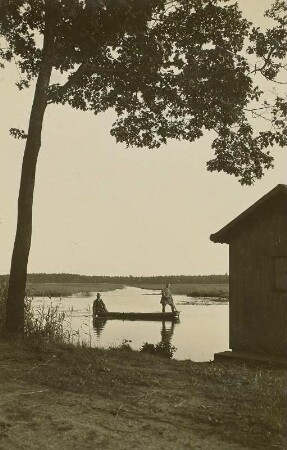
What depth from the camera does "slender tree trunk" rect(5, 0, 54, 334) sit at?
1355cm

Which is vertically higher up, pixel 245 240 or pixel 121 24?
pixel 121 24

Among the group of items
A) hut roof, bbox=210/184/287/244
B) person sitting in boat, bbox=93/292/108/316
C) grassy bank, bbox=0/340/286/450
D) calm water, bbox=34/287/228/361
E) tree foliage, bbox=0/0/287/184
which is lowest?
calm water, bbox=34/287/228/361

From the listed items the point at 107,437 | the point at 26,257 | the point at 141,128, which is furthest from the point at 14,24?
the point at 107,437

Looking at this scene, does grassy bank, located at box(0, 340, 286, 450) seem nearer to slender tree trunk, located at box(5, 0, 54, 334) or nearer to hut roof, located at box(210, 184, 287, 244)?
slender tree trunk, located at box(5, 0, 54, 334)

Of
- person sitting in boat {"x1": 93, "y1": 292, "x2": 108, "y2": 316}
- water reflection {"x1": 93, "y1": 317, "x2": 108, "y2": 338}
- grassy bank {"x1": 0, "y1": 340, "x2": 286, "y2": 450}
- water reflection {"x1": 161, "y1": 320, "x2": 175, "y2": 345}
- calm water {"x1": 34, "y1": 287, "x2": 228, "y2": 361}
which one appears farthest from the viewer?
person sitting in boat {"x1": 93, "y1": 292, "x2": 108, "y2": 316}

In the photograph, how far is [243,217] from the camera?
16.3 metres

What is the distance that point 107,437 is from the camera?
6078 millimetres

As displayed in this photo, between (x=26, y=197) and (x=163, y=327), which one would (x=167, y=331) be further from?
(x=26, y=197)

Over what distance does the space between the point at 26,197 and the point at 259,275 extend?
307 inches

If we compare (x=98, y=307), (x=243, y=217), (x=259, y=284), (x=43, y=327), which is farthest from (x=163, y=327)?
(x=43, y=327)

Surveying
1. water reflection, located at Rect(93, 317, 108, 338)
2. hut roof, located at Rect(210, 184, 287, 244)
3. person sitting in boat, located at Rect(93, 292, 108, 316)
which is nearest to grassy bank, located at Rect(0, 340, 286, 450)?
hut roof, located at Rect(210, 184, 287, 244)

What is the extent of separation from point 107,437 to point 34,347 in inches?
256

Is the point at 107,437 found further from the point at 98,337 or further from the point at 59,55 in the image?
the point at 98,337

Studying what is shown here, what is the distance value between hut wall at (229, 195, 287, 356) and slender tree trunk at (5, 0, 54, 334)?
7142 millimetres
